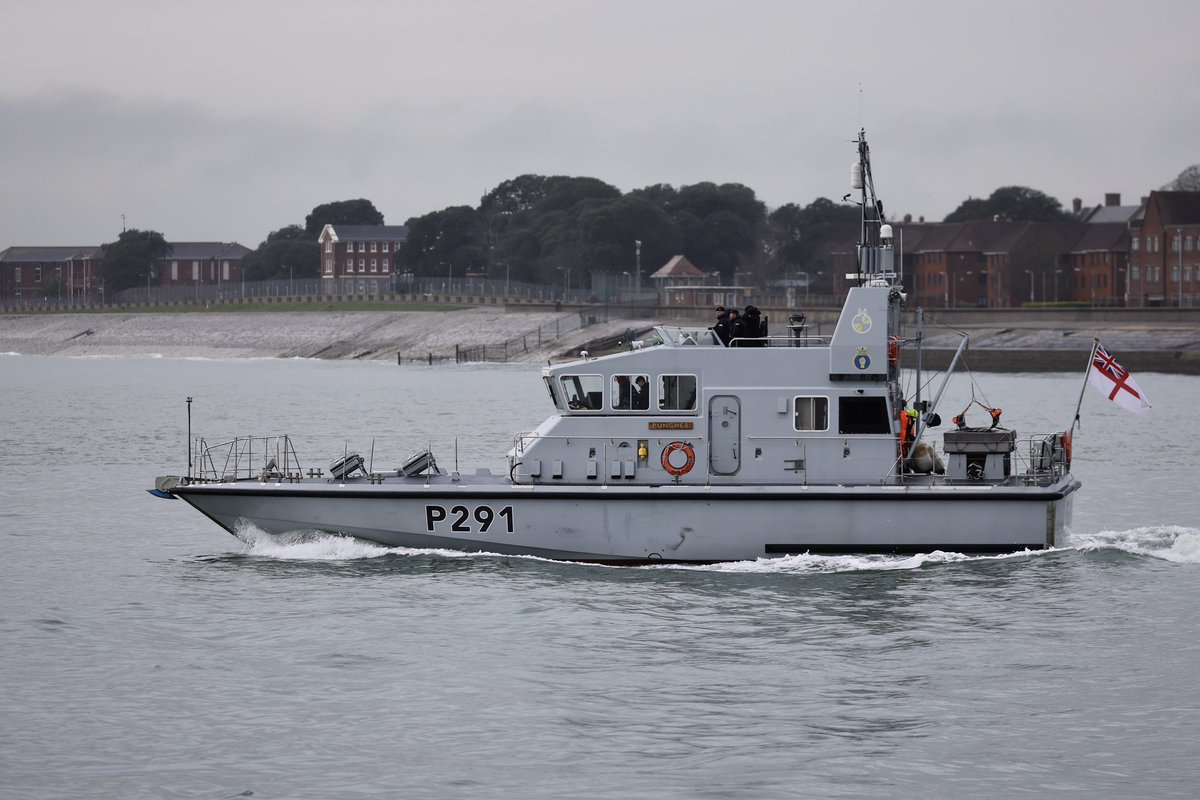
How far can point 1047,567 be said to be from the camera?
22484 mm

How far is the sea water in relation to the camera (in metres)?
14.4

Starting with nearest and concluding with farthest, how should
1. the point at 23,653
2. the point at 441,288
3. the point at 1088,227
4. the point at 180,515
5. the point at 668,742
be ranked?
the point at 668,742
the point at 23,653
the point at 180,515
the point at 1088,227
the point at 441,288

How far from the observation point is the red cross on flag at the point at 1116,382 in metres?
22.5

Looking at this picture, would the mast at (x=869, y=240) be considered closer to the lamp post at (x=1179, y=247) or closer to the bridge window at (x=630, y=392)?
the bridge window at (x=630, y=392)

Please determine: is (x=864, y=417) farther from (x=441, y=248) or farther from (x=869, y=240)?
(x=441, y=248)

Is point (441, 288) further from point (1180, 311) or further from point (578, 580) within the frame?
point (578, 580)

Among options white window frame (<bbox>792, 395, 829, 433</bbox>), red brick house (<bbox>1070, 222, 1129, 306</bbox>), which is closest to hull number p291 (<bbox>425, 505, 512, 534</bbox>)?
white window frame (<bbox>792, 395, 829, 433</bbox>)

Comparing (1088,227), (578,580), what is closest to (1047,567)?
(578,580)

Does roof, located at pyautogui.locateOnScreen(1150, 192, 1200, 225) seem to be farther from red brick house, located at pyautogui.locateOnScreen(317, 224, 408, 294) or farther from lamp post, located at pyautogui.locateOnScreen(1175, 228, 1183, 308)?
red brick house, located at pyautogui.locateOnScreen(317, 224, 408, 294)

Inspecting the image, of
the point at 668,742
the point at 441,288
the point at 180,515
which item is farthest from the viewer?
the point at 441,288

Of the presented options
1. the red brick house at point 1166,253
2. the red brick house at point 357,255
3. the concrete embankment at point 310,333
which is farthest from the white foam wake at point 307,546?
the red brick house at point 357,255

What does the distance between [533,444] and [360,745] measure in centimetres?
753

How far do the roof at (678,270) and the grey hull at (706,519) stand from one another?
128 m

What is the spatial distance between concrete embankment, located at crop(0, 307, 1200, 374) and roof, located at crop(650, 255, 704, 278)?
18.6 meters
